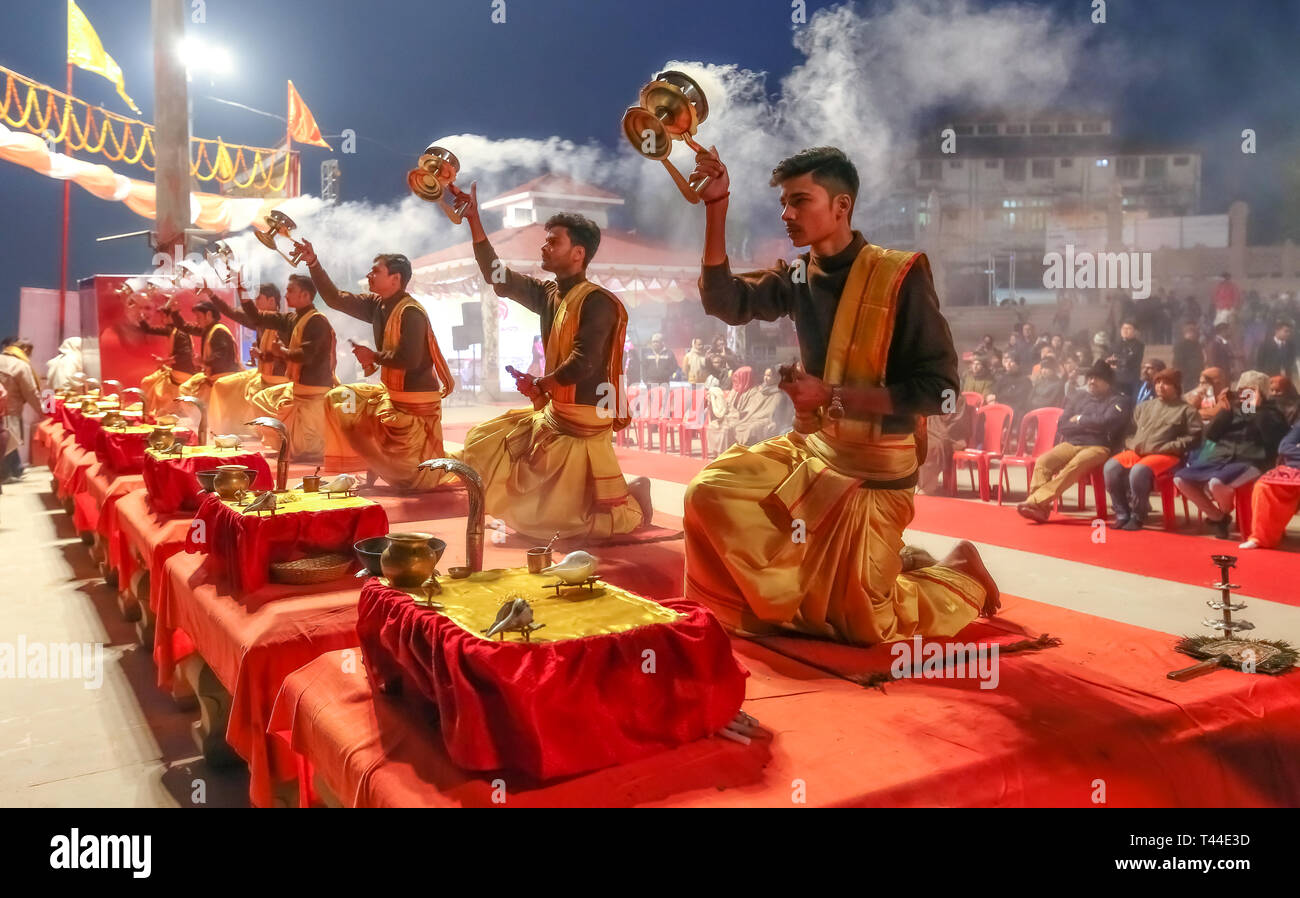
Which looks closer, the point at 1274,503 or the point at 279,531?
the point at 279,531

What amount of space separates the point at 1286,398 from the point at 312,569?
21.0 ft

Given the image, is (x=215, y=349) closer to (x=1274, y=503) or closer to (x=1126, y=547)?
(x=1126, y=547)

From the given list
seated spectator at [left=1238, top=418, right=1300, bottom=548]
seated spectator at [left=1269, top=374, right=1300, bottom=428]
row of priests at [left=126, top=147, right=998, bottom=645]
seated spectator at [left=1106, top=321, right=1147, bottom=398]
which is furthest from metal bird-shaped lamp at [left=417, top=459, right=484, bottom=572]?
seated spectator at [left=1106, top=321, right=1147, bottom=398]

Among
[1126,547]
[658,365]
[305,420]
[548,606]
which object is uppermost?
[658,365]

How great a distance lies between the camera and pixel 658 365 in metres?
14.0

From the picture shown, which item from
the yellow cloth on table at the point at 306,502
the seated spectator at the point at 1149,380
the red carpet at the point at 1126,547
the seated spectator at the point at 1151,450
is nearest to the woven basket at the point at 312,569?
the yellow cloth on table at the point at 306,502

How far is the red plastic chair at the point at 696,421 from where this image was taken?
11.2 metres

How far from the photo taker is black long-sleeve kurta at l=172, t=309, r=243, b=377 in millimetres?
9062

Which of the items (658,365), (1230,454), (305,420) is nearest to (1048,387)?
(1230,454)

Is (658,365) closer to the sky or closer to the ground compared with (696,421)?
closer to the sky

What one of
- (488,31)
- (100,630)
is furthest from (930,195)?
(100,630)

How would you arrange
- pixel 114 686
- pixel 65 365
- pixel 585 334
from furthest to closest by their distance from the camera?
pixel 65 365
pixel 585 334
pixel 114 686

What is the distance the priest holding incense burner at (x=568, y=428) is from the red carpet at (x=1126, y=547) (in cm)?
304
